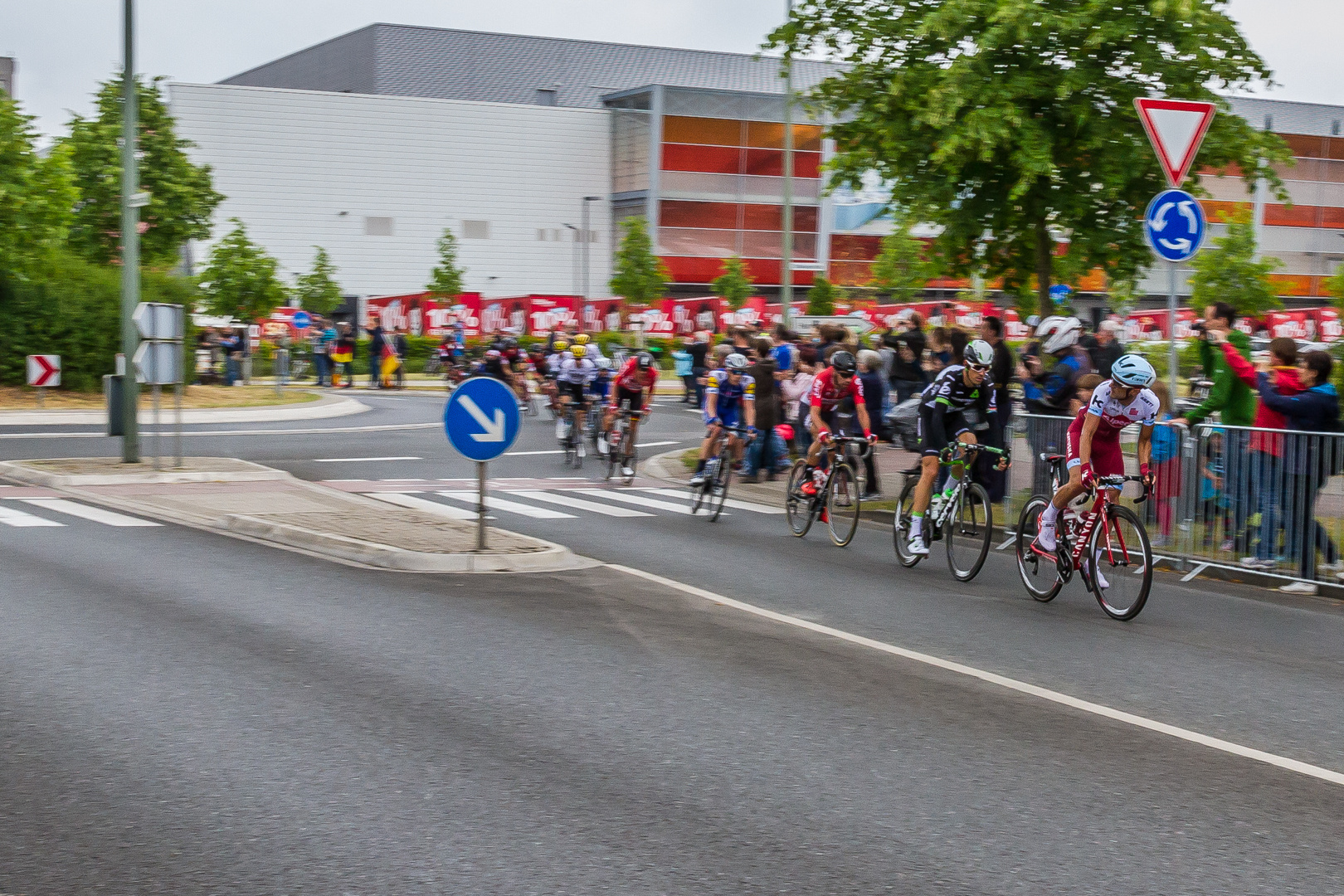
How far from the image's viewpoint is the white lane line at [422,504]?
585 inches

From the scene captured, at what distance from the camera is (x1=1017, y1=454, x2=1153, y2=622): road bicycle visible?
367 inches

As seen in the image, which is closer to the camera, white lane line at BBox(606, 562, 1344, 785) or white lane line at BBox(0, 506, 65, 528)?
white lane line at BBox(606, 562, 1344, 785)

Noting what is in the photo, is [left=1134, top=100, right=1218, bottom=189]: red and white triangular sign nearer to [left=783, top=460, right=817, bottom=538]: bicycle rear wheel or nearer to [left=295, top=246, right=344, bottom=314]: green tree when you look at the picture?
[left=783, top=460, right=817, bottom=538]: bicycle rear wheel

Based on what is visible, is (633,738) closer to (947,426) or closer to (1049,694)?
(1049,694)

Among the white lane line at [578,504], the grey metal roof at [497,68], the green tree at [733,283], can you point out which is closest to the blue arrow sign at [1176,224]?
the white lane line at [578,504]

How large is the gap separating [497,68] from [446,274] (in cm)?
3284

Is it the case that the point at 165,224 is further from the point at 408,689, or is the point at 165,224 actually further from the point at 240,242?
the point at 408,689

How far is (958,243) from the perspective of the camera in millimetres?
17672

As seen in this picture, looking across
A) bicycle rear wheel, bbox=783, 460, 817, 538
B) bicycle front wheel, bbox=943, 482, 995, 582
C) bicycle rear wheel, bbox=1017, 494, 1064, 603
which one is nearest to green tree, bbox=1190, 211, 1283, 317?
bicycle rear wheel, bbox=783, 460, 817, 538

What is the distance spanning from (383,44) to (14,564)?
82.6 metres

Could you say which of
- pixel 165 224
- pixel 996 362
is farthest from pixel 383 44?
pixel 996 362

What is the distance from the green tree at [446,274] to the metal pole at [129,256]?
44.4m

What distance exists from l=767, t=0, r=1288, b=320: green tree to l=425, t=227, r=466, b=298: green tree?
46.8m

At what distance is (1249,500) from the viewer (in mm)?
11305
